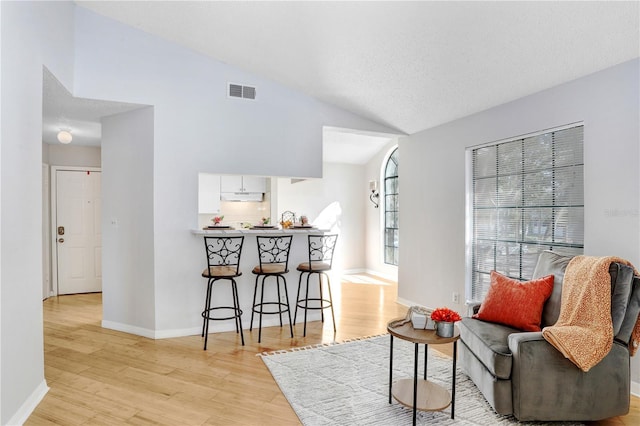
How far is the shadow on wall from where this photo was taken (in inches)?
321

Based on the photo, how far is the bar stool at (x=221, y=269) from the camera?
399 centimetres

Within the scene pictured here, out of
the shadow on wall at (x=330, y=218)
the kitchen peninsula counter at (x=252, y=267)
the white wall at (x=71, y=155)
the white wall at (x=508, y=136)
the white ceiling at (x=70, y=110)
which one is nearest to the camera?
the white wall at (x=508, y=136)

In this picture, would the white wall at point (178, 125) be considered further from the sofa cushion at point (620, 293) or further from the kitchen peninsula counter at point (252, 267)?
the sofa cushion at point (620, 293)

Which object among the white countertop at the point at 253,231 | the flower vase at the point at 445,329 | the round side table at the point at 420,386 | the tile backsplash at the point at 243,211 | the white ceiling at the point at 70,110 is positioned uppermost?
the white ceiling at the point at 70,110

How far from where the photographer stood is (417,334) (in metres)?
2.44

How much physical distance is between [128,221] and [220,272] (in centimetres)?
133

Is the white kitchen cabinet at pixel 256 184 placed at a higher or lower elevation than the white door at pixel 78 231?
higher

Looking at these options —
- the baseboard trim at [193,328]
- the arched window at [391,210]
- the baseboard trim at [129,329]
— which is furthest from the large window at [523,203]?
the baseboard trim at [129,329]

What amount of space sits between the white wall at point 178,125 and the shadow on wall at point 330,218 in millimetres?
3591

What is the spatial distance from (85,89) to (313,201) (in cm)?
487

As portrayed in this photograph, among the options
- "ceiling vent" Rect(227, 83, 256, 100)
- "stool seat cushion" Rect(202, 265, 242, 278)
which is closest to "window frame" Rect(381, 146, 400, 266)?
"ceiling vent" Rect(227, 83, 256, 100)

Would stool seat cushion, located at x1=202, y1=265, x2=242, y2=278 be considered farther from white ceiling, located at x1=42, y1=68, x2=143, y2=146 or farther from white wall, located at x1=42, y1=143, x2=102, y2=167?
white wall, located at x1=42, y1=143, x2=102, y2=167

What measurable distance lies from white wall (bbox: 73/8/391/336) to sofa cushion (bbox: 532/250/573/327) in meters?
2.92

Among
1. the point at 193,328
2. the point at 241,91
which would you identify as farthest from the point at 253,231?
the point at 241,91
